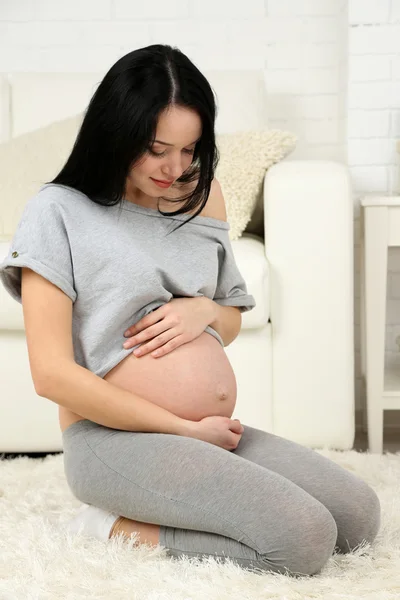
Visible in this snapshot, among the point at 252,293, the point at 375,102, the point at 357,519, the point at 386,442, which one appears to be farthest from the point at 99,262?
the point at 375,102

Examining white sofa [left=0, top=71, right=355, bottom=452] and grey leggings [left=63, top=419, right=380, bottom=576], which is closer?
grey leggings [left=63, top=419, right=380, bottom=576]

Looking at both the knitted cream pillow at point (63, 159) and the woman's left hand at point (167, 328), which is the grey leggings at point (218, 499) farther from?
the knitted cream pillow at point (63, 159)

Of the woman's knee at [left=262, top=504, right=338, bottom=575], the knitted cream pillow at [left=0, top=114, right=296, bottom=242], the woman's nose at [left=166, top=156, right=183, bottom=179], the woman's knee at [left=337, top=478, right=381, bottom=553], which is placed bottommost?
the woman's knee at [left=337, top=478, right=381, bottom=553]

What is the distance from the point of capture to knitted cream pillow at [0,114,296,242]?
2.16 metres

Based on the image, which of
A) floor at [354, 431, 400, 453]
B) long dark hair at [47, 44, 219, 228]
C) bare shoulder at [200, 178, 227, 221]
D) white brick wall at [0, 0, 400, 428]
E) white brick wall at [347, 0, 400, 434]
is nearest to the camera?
long dark hair at [47, 44, 219, 228]

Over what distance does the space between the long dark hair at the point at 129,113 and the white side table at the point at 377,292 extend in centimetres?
91

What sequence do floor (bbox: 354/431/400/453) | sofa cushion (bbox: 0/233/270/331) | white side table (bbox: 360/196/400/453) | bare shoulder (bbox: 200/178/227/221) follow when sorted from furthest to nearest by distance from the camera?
floor (bbox: 354/431/400/453) → white side table (bbox: 360/196/400/453) → sofa cushion (bbox: 0/233/270/331) → bare shoulder (bbox: 200/178/227/221)

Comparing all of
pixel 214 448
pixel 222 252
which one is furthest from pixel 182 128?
pixel 214 448

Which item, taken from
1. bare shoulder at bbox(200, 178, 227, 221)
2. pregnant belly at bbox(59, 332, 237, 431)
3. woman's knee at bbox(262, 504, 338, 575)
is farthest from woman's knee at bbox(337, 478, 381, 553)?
bare shoulder at bbox(200, 178, 227, 221)

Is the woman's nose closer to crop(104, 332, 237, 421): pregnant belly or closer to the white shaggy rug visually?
crop(104, 332, 237, 421): pregnant belly

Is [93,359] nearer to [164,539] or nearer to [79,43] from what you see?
[164,539]

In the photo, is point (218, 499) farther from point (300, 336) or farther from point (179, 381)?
point (300, 336)

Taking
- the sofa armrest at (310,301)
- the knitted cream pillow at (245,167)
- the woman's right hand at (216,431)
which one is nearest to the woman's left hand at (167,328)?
the woman's right hand at (216,431)

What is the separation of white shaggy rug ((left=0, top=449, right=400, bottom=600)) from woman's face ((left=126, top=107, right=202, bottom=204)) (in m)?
0.55
